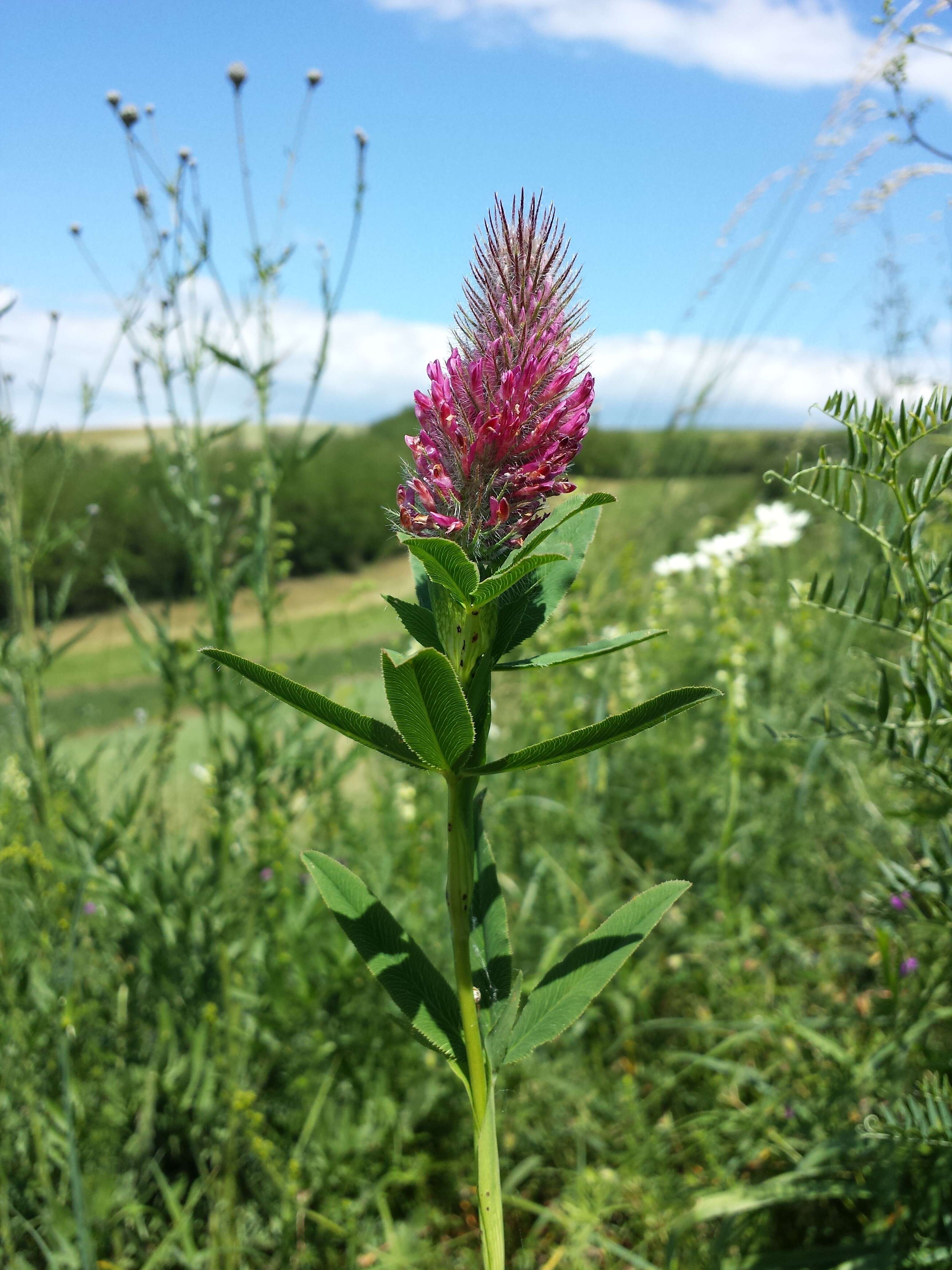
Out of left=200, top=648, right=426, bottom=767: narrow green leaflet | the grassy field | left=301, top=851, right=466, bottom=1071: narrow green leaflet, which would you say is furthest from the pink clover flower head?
the grassy field

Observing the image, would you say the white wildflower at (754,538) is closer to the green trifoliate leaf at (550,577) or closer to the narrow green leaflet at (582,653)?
the green trifoliate leaf at (550,577)

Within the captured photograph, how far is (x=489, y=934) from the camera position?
0.72m

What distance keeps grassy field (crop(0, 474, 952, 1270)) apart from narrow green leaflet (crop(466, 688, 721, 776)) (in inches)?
20.7

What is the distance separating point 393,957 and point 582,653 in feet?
0.90

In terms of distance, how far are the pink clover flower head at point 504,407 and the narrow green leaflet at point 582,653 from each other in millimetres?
82

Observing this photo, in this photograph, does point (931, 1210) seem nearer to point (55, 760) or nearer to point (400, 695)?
point (400, 695)

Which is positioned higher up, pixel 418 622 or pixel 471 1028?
pixel 418 622

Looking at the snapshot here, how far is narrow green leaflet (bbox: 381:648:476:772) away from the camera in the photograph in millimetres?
537

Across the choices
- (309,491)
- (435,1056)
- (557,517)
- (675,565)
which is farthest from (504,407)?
(309,491)

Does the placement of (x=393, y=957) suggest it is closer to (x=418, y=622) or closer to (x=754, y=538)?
(x=418, y=622)

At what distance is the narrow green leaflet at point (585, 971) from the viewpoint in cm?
66

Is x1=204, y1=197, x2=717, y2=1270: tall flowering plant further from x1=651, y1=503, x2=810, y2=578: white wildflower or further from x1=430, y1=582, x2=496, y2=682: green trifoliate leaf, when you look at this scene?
x1=651, y1=503, x2=810, y2=578: white wildflower

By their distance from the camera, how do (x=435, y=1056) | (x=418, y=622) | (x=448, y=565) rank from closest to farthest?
(x=448, y=565) < (x=418, y=622) < (x=435, y=1056)

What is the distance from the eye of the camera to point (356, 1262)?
4.93 ft
